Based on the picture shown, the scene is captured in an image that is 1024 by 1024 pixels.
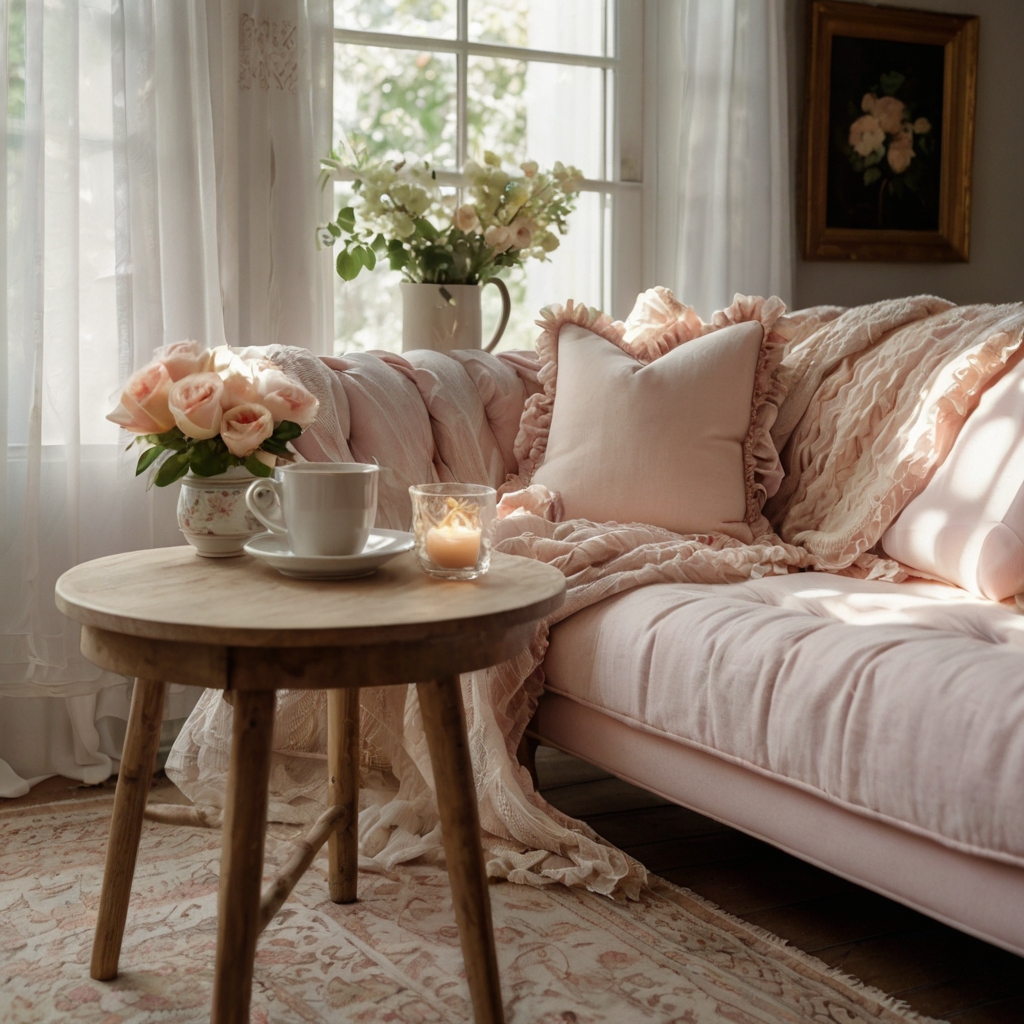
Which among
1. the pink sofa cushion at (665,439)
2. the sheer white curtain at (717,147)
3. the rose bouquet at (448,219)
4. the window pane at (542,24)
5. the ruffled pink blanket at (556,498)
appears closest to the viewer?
the ruffled pink blanket at (556,498)

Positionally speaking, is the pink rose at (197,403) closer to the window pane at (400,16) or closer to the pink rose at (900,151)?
the window pane at (400,16)

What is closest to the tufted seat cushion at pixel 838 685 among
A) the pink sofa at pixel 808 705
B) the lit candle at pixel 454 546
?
the pink sofa at pixel 808 705

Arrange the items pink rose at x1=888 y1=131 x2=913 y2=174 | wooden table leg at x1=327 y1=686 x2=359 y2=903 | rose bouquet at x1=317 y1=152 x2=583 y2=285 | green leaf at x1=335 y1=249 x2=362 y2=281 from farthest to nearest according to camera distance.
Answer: pink rose at x1=888 y1=131 x2=913 y2=174, green leaf at x1=335 y1=249 x2=362 y2=281, rose bouquet at x1=317 y1=152 x2=583 y2=285, wooden table leg at x1=327 y1=686 x2=359 y2=903

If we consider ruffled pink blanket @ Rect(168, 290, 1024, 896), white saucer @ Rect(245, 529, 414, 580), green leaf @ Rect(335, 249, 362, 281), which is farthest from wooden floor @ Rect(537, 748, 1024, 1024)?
green leaf @ Rect(335, 249, 362, 281)

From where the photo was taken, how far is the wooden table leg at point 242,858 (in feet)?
3.75

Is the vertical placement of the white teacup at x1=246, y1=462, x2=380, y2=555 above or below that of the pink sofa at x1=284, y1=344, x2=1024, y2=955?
above

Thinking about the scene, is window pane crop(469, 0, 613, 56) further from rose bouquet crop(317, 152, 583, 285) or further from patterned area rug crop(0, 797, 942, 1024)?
patterned area rug crop(0, 797, 942, 1024)

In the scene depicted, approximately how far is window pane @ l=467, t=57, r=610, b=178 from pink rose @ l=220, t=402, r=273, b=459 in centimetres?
172

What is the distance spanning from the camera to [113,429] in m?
2.36

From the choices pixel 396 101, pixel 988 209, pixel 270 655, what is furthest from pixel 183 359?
pixel 988 209

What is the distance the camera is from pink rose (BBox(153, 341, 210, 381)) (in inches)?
55.2

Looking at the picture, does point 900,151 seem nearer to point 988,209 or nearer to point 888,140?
point 888,140

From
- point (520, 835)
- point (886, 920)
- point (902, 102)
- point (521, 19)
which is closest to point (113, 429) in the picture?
point (520, 835)

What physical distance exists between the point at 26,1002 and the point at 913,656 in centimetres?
115
